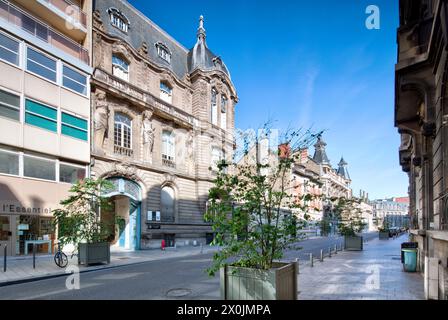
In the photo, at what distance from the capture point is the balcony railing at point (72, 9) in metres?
21.7

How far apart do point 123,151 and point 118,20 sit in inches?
412

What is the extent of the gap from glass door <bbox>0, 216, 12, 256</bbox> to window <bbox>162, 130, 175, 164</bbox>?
13.8 m

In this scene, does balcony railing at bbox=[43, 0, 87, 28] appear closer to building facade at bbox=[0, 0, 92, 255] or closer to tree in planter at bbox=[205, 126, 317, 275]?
building facade at bbox=[0, 0, 92, 255]

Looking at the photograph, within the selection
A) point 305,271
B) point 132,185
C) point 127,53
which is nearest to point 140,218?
point 132,185

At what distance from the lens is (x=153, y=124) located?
28.3 metres

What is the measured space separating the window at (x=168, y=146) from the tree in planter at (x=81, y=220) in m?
13.8

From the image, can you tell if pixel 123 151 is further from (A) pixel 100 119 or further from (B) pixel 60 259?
(B) pixel 60 259

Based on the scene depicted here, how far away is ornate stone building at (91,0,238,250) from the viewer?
2427 centimetres

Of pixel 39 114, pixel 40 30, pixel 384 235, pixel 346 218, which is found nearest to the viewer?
pixel 39 114

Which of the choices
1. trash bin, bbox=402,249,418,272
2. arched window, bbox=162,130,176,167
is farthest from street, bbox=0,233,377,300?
arched window, bbox=162,130,176,167

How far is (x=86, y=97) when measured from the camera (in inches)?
879

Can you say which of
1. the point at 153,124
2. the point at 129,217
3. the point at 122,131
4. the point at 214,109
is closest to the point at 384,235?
the point at 214,109
